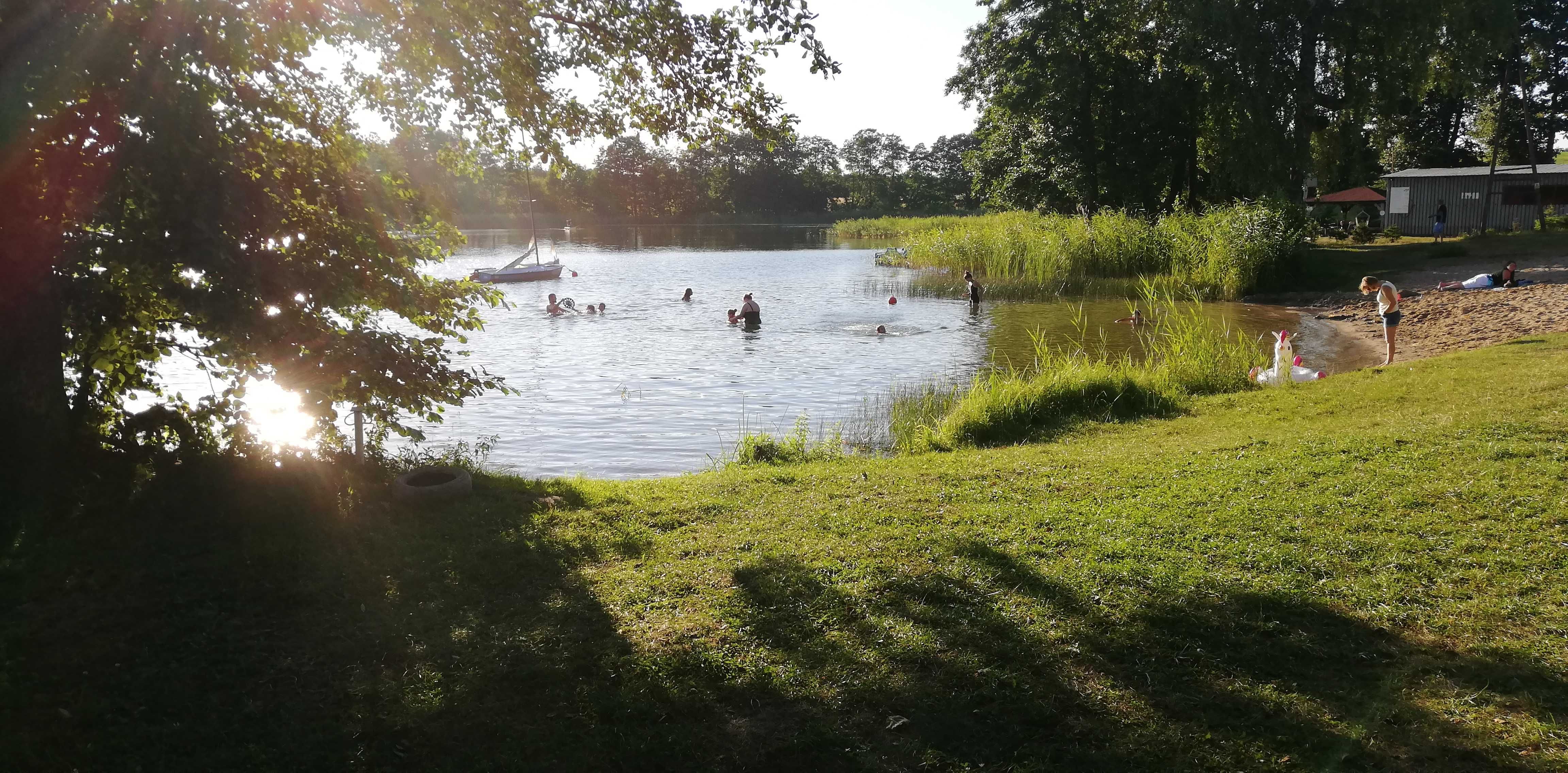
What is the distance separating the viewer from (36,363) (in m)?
6.02

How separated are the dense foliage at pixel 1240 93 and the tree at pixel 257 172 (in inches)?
1157

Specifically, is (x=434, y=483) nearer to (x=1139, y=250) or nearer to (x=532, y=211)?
(x=1139, y=250)

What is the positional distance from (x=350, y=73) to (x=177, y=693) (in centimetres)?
539

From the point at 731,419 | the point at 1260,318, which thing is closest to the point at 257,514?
the point at 731,419

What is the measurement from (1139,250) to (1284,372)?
719 inches

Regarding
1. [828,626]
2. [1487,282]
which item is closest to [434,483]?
[828,626]

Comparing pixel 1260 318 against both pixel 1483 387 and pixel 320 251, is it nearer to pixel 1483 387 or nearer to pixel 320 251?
pixel 1483 387

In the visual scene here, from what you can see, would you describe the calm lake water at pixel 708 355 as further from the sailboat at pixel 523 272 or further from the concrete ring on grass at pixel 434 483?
the concrete ring on grass at pixel 434 483

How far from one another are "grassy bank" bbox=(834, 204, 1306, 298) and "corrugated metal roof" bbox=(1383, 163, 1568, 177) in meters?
12.8

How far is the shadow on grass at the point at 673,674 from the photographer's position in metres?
3.91

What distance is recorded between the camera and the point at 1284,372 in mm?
13672

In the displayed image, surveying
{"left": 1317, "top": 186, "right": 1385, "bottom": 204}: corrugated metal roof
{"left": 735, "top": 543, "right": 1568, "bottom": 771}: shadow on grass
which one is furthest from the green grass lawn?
{"left": 1317, "top": 186, "right": 1385, "bottom": 204}: corrugated metal roof

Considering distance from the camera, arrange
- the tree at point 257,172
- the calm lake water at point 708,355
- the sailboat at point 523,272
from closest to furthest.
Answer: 1. the tree at point 257,172
2. the calm lake water at point 708,355
3. the sailboat at point 523,272

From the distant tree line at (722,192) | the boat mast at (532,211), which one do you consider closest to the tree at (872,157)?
the distant tree line at (722,192)
